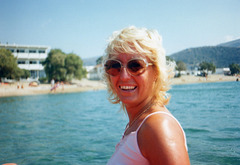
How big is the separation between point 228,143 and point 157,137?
Result: 16.2 feet

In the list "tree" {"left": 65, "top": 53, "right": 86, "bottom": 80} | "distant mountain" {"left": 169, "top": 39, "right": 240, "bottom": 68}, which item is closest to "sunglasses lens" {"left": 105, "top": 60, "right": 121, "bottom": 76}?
"distant mountain" {"left": 169, "top": 39, "right": 240, "bottom": 68}

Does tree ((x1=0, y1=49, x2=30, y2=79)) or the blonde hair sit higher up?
tree ((x1=0, y1=49, x2=30, y2=79))

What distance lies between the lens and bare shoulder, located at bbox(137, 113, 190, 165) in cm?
A: 126

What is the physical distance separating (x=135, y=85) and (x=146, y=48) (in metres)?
0.34

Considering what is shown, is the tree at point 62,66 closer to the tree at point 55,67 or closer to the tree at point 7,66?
the tree at point 55,67

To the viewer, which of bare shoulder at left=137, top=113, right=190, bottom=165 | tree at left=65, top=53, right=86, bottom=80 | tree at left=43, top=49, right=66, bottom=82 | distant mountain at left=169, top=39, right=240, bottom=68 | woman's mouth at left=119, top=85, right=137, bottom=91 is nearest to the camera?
bare shoulder at left=137, top=113, right=190, bottom=165

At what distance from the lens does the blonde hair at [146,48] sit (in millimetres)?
1771

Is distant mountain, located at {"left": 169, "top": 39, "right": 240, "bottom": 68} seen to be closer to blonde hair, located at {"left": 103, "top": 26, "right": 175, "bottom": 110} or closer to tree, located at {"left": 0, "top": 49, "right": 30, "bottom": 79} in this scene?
blonde hair, located at {"left": 103, "top": 26, "right": 175, "bottom": 110}

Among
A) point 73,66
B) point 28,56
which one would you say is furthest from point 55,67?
point 28,56

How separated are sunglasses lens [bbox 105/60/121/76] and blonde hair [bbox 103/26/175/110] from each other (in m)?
0.06

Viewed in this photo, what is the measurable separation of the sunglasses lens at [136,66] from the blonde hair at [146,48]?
0.25 ft

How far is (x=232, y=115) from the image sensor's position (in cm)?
841

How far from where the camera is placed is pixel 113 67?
6.61 ft

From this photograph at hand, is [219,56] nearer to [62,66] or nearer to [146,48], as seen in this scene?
[146,48]
